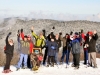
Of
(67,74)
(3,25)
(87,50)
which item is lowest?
(67,74)

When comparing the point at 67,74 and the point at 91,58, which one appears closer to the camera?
the point at 67,74

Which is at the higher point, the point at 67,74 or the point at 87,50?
the point at 87,50

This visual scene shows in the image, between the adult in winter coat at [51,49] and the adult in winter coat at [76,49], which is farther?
the adult in winter coat at [51,49]

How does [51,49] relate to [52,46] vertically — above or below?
below

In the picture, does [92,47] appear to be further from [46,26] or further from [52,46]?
[46,26]

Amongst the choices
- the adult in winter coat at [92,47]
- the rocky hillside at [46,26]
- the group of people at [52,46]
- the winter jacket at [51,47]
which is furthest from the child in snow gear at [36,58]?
the rocky hillside at [46,26]

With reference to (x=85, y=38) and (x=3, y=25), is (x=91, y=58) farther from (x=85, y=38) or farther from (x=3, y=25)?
(x=3, y=25)

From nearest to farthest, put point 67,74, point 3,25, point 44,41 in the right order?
point 67,74 < point 44,41 < point 3,25

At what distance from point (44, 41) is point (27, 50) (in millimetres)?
1197

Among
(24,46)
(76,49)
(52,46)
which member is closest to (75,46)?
(76,49)

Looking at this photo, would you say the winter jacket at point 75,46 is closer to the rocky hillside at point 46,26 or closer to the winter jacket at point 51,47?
the winter jacket at point 51,47

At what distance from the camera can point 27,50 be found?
14766mm

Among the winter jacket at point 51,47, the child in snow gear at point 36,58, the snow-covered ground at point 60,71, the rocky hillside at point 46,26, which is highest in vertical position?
the rocky hillside at point 46,26

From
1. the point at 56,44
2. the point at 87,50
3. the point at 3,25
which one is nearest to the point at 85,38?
the point at 87,50
